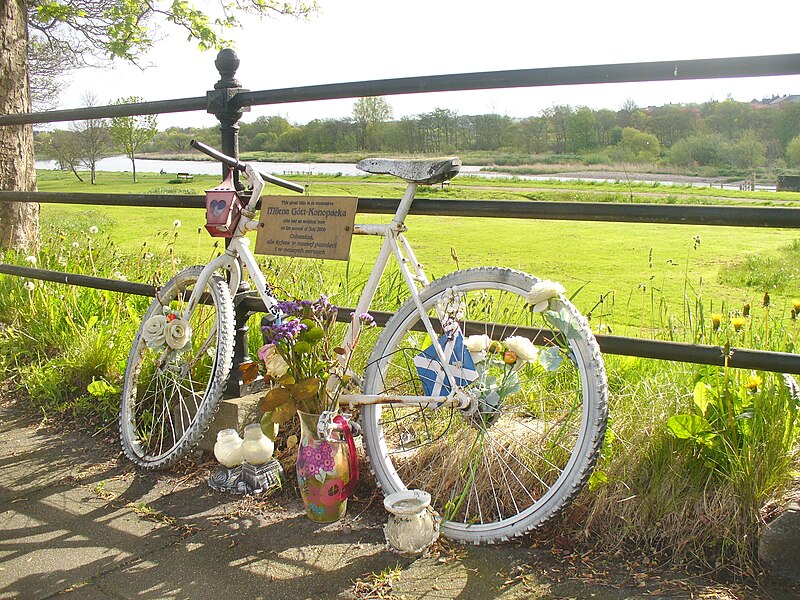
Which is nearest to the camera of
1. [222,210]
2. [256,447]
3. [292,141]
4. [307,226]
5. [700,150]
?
[256,447]

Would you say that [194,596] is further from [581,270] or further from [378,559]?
[581,270]

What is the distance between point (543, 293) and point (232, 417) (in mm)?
1466

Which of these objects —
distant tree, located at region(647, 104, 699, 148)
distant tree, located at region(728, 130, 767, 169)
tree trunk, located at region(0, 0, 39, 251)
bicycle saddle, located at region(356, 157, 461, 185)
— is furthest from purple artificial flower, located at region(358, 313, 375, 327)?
tree trunk, located at region(0, 0, 39, 251)

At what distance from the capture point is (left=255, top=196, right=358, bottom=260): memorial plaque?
2826 mm

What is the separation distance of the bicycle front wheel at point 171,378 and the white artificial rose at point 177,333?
3 cm

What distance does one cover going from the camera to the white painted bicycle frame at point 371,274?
244 centimetres

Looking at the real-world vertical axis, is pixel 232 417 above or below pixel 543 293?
below

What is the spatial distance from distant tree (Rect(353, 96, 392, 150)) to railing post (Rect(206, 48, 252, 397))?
6.35ft

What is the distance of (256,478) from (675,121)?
443cm

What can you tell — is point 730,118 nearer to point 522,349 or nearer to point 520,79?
point 520,79

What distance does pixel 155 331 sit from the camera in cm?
318

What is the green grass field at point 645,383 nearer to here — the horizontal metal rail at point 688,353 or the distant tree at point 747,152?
the horizontal metal rail at point 688,353

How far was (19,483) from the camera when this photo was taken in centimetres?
292

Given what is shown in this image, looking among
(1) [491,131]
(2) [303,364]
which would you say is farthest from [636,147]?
(2) [303,364]
